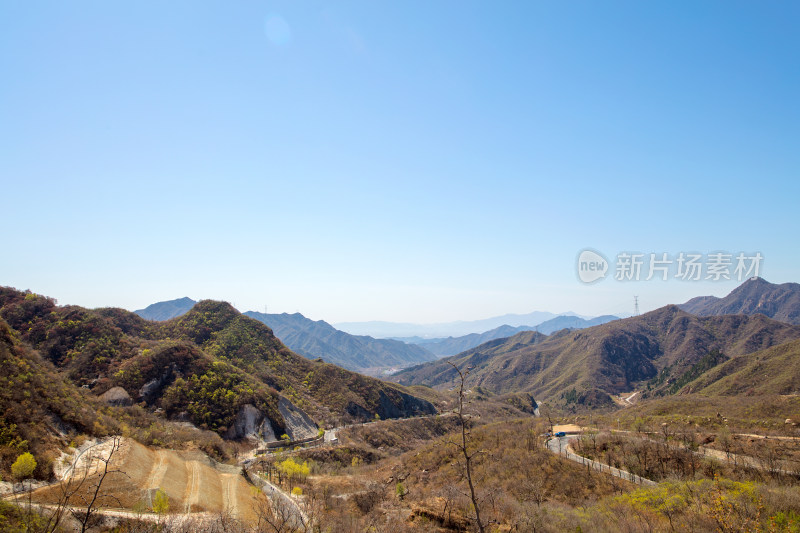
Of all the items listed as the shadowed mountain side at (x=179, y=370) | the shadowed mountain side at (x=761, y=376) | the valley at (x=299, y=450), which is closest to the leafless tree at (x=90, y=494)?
the valley at (x=299, y=450)

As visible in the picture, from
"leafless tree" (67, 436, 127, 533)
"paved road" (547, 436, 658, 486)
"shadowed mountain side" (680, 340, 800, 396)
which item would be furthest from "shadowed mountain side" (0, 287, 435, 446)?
"shadowed mountain side" (680, 340, 800, 396)

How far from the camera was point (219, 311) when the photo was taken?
103 m

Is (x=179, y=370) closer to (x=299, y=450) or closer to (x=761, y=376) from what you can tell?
(x=299, y=450)

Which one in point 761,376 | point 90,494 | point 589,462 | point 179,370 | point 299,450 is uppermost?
point 90,494

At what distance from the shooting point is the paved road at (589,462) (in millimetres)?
29578

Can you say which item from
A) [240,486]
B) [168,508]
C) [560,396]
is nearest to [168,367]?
[240,486]

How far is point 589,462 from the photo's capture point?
113 feet

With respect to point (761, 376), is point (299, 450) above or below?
below

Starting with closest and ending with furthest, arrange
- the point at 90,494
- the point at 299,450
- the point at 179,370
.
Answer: the point at 90,494 < the point at 299,450 < the point at 179,370

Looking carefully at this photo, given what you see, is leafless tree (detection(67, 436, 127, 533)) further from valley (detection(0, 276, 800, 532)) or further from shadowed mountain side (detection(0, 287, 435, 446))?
shadowed mountain side (detection(0, 287, 435, 446))

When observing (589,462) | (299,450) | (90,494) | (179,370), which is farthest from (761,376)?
(179,370)

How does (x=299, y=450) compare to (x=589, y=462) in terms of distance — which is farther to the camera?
(x=299, y=450)

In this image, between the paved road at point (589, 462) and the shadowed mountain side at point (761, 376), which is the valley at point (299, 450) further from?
the shadowed mountain side at point (761, 376)

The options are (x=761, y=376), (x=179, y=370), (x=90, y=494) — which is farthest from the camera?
(x=761, y=376)
